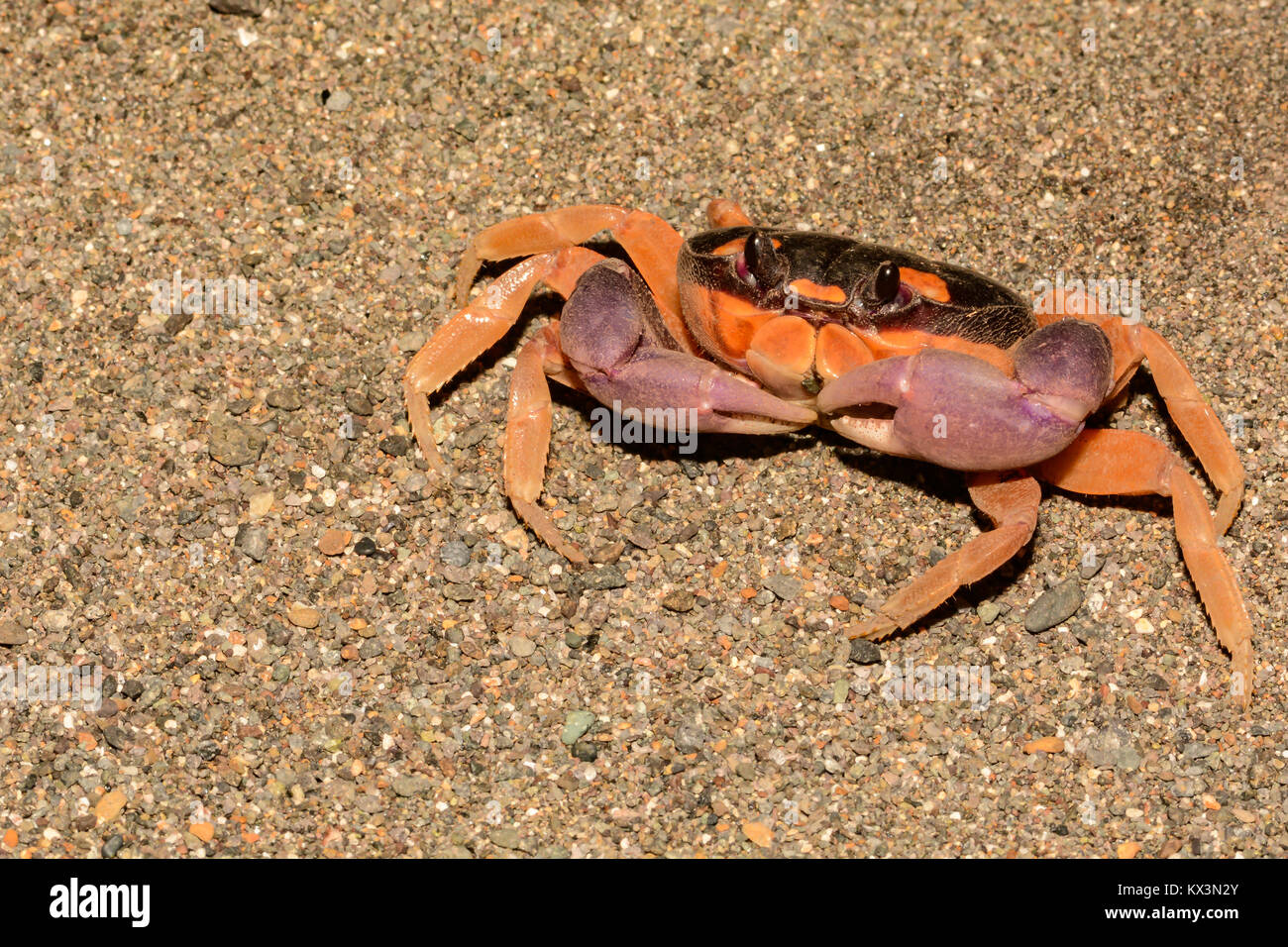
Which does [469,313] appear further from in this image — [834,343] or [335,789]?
[335,789]

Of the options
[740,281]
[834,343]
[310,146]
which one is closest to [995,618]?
[834,343]

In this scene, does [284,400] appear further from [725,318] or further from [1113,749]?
[1113,749]

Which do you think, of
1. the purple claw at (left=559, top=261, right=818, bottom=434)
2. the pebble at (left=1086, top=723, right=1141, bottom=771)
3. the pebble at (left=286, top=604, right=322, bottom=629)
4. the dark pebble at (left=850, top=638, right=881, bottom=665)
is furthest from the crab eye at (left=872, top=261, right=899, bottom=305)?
the pebble at (left=286, top=604, right=322, bottom=629)

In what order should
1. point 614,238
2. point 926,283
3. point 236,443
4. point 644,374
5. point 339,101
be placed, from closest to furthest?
point 926,283 < point 644,374 < point 236,443 < point 614,238 < point 339,101

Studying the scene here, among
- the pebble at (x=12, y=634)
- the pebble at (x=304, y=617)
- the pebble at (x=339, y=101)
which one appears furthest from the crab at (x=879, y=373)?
the pebble at (x=12, y=634)

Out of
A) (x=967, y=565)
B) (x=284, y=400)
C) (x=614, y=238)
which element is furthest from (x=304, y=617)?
(x=967, y=565)

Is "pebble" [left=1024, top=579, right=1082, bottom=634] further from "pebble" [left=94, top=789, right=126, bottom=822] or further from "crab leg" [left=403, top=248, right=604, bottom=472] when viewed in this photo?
"pebble" [left=94, top=789, right=126, bottom=822]
